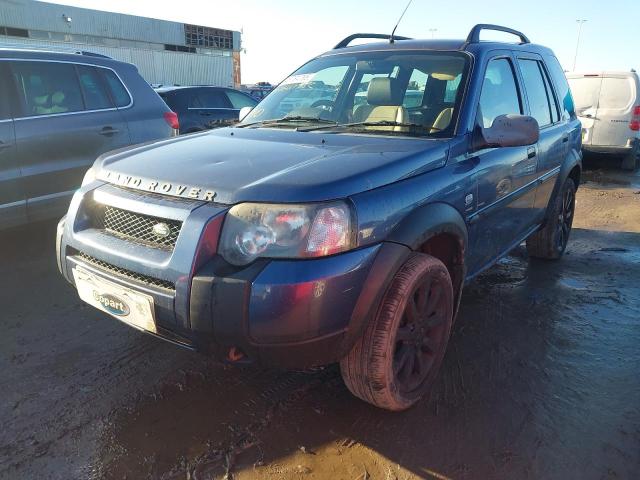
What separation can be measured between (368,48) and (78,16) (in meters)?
37.5

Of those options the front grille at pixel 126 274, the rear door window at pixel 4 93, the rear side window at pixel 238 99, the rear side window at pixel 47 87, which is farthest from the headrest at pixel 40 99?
the rear side window at pixel 238 99

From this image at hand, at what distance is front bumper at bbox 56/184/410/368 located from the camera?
1.84 metres

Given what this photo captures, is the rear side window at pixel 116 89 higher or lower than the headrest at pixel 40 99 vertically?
higher

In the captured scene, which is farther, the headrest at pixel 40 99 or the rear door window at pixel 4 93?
the headrest at pixel 40 99

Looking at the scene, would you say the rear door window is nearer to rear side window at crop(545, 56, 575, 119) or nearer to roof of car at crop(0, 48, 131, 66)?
roof of car at crop(0, 48, 131, 66)

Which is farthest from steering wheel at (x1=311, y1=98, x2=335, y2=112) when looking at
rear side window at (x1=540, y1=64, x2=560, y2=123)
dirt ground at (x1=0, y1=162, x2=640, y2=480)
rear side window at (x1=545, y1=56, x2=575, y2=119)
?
rear side window at (x1=545, y1=56, x2=575, y2=119)

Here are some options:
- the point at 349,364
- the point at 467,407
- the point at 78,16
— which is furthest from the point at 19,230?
the point at 78,16

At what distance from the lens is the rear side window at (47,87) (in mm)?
4359

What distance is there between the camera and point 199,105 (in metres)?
8.98

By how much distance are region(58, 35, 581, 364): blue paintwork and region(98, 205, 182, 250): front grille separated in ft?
0.16

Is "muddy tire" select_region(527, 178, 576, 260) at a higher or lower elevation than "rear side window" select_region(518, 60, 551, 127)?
lower

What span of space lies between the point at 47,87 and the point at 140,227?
318cm

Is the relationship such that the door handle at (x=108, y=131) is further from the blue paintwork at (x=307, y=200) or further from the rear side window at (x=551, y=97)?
the rear side window at (x=551, y=97)

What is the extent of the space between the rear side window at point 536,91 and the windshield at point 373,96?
95cm
